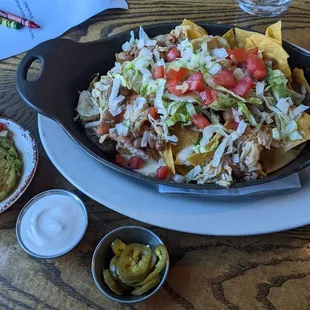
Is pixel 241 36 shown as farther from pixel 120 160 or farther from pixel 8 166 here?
Result: pixel 8 166

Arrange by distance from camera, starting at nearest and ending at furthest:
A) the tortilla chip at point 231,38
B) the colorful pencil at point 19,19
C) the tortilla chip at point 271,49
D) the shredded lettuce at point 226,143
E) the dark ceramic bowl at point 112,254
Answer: the dark ceramic bowl at point 112,254
the shredded lettuce at point 226,143
the tortilla chip at point 271,49
the tortilla chip at point 231,38
the colorful pencil at point 19,19

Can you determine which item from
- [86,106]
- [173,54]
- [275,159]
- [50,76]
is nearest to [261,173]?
[275,159]

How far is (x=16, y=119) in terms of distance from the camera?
143 centimetres

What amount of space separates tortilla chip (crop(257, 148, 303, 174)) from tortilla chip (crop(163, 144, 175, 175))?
239mm

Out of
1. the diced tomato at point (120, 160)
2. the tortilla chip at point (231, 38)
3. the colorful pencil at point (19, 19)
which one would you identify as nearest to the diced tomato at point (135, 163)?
the diced tomato at point (120, 160)

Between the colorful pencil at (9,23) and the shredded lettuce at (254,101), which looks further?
the colorful pencil at (9,23)

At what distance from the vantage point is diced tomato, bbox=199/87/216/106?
115cm

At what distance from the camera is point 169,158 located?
116 centimetres

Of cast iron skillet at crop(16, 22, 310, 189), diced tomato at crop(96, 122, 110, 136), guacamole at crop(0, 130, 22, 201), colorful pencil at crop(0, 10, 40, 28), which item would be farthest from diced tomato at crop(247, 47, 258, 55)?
colorful pencil at crop(0, 10, 40, 28)

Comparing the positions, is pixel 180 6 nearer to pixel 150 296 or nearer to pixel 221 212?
pixel 221 212

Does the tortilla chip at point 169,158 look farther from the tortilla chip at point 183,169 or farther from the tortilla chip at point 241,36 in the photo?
the tortilla chip at point 241,36

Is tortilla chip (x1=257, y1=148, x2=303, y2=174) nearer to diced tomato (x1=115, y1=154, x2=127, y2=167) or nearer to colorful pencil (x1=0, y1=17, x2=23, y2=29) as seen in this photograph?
diced tomato (x1=115, y1=154, x2=127, y2=167)

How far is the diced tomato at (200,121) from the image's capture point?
3.80ft

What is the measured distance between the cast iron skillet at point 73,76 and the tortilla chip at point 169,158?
0.09 m
